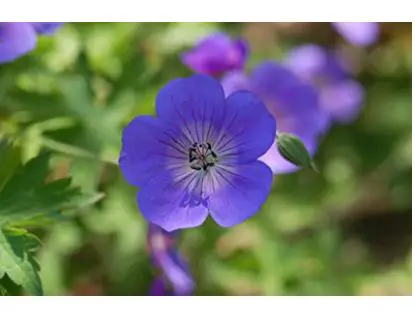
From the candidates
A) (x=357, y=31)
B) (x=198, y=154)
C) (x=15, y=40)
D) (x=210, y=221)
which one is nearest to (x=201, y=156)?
(x=198, y=154)

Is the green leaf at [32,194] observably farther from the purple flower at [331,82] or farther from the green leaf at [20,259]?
the purple flower at [331,82]

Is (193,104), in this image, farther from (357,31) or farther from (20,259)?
(357,31)

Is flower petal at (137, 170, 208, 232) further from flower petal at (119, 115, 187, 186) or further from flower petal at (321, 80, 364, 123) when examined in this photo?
flower petal at (321, 80, 364, 123)

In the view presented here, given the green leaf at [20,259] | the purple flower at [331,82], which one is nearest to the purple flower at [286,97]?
the purple flower at [331,82]
